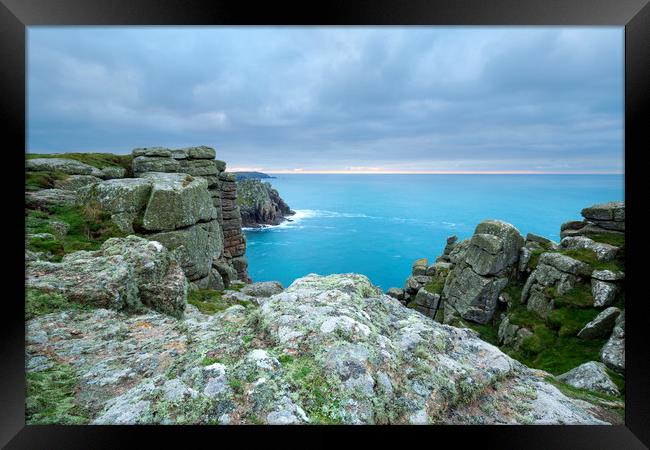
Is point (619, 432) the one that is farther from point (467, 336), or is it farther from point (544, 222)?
point (544, 222)

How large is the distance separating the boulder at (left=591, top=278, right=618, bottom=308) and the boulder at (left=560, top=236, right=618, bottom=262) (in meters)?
2.83

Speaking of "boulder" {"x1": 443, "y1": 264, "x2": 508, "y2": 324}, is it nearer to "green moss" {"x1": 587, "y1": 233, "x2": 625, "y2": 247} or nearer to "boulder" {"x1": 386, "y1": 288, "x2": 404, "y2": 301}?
"green moss" {"x1": 587, "y1": 233, "x2": 625, "y2": 247}

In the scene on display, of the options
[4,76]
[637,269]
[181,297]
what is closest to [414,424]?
[637,269]

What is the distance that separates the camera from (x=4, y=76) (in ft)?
15.6

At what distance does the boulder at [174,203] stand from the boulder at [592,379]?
20.7m

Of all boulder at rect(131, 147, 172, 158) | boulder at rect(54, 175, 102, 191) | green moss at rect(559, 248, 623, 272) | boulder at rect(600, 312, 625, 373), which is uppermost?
boulder at rect(131, 147, 172, 158)

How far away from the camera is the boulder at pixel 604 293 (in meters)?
23.4

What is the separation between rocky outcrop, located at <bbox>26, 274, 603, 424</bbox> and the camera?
12.3 ft

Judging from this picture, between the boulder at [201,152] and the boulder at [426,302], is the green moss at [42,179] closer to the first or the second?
the boulder at [201,152]

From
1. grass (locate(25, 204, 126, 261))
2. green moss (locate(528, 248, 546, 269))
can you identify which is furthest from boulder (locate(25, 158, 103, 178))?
green moss (locate(528, 248, 546, 269))

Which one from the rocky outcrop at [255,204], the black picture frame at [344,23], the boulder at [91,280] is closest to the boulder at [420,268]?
the black picture frame at [344,23]

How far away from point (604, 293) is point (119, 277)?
3188 cm

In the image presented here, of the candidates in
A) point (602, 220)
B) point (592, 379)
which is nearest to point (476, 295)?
point (602, 220)

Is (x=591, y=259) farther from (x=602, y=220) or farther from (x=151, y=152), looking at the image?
(x=151, y=152)
